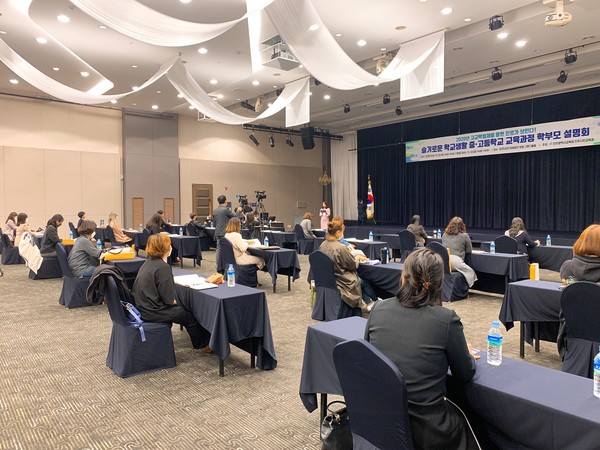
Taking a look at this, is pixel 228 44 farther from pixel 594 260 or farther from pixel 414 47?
pixel 594 260

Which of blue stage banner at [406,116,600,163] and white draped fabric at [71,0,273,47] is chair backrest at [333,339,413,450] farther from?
blue stage banner at [406,116,600,163]

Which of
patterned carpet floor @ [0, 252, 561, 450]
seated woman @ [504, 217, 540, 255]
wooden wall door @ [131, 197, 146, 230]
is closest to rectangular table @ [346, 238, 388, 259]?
seated woman @ [504, 217, 540, 255]

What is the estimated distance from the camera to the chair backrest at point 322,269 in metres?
4.76

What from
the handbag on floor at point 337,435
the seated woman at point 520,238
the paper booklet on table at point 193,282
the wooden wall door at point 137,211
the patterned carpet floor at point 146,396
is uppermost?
the wooden wall door at point 137,211

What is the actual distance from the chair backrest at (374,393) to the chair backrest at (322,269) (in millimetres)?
2959

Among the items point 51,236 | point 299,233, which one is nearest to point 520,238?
point 299,233

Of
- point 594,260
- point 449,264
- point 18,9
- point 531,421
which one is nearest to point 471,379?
point 531,421

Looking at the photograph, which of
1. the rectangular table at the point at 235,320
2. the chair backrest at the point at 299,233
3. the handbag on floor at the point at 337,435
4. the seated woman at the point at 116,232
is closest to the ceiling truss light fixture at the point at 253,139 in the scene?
the chair backrest at the point at 299,233

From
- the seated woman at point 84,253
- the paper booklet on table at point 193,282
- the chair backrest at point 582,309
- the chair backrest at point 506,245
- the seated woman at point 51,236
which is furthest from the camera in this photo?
the seated woman at point 51,236

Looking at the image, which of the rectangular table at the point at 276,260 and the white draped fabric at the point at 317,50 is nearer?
the white draped fabric at the point at 317,50

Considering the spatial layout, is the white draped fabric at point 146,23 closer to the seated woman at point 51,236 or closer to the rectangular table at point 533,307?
the rectangular table at point 533,307

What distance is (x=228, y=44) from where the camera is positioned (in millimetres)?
8477

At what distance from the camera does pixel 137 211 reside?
14.7 meters

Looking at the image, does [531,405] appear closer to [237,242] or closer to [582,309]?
[582,309]
